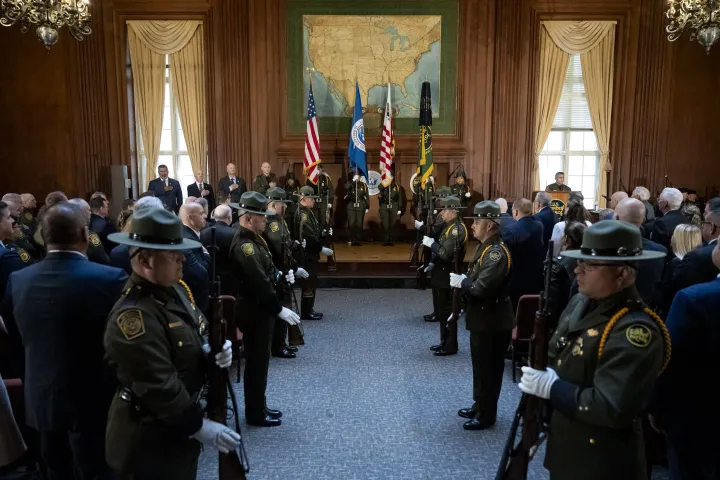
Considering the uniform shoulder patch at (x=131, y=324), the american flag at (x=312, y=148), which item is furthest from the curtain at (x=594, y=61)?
the uniform shoulder patch at (x=131, y=324)

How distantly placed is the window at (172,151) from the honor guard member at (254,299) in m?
8.64

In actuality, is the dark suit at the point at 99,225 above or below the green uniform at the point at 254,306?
above

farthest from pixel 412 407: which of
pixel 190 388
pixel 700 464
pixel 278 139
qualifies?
pixel 278 139

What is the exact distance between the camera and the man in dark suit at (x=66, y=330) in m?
2.39

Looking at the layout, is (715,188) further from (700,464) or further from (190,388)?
(190,388)

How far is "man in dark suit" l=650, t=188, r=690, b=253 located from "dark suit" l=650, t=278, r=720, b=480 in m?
3.71

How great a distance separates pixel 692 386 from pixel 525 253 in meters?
2.92

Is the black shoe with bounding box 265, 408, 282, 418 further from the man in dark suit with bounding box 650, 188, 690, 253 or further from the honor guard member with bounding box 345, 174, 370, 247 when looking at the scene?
the honor guard member with bounding box 345, 174, 370, 247

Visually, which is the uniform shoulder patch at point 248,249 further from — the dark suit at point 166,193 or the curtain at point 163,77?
the curtain at point 163,77

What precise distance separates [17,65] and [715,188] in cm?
1482

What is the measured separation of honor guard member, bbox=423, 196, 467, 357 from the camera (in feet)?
18.3

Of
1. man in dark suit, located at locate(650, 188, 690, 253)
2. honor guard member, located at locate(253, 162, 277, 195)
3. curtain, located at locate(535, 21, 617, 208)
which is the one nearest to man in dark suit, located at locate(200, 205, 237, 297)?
man in dark suit, located at locate(650, 188, 690, 253)

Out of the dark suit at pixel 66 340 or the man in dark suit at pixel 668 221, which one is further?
the man in dark suit at pixel 668 221

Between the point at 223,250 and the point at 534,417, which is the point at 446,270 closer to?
the point at 223,250
